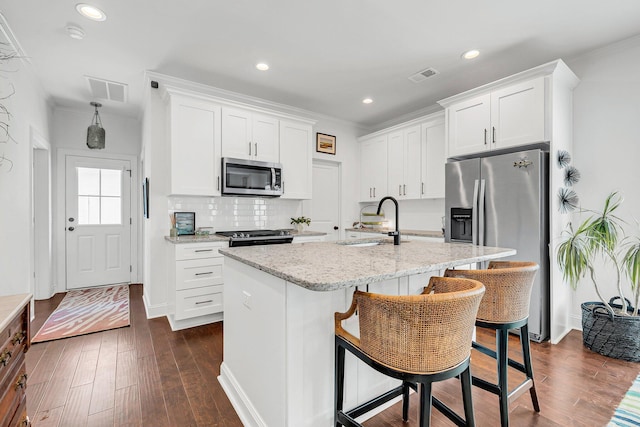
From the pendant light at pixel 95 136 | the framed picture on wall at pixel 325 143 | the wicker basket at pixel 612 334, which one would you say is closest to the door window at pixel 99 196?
the pendant light at pixel 95 136

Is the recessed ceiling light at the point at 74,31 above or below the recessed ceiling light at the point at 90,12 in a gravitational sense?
below

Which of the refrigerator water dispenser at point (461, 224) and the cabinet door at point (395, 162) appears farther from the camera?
the cabinet door at point (395, 162)

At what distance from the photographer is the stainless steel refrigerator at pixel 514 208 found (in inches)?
108

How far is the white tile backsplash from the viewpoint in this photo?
12.2 feet

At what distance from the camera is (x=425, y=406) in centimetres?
104

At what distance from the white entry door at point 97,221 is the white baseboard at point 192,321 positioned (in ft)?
7.20

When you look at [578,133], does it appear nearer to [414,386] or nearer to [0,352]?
[414,386]

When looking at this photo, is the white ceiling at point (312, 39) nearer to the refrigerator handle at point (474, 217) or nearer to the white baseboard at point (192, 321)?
the refrigerator handle at point (474, 217)

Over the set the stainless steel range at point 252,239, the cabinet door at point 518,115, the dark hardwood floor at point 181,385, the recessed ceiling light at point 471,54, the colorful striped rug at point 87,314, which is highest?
the recessed ceiling light at point 471,54

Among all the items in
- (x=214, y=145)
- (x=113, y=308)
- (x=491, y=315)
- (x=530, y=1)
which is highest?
(x=530, y=1)

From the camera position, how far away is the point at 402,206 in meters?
4.88

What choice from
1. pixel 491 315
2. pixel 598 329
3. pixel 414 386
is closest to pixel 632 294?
pixel 598 329

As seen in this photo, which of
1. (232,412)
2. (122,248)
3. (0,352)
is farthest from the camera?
(122,248)

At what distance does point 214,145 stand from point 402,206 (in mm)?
2999
